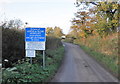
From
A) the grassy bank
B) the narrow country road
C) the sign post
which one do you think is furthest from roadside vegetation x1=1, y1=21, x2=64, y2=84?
the grassy bank

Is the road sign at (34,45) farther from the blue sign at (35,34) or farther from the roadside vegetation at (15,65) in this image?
the roadside vegetation at (15,65)

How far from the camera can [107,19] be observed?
1983 cm

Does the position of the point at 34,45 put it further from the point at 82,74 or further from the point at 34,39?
the point at 82,74

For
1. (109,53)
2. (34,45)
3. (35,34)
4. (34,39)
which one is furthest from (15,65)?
(109,53)

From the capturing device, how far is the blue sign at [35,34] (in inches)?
380

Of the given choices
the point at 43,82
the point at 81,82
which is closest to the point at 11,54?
the point at 43,82

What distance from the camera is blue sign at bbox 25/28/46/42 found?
31.6 feet

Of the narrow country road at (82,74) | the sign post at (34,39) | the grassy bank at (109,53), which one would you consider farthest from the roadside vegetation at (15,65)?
the grassy bank at (109,53)

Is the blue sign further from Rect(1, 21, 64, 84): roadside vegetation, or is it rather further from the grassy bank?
the grassy bank

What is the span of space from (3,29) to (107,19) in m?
15.6

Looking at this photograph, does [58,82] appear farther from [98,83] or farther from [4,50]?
[4,50]

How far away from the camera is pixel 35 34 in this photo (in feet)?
32.1

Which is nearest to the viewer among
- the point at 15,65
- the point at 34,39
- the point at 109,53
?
the point at 15,65

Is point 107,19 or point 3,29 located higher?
point 107,19
